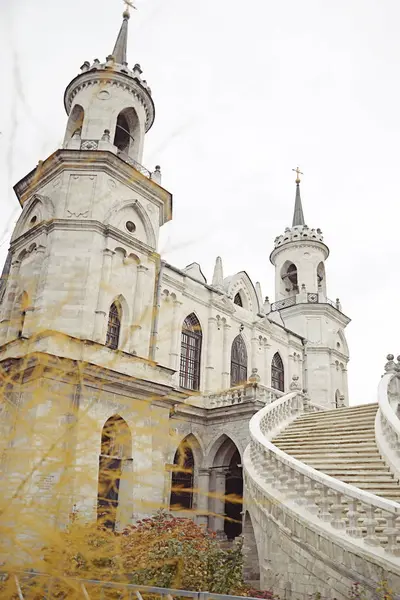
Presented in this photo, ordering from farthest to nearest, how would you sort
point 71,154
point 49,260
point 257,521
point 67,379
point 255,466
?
point 71,154
point 49,260
point 67,379
point 255,466
point 257,521

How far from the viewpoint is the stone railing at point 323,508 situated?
7.98 m

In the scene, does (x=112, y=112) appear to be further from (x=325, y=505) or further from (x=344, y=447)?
(x=325, y=505)

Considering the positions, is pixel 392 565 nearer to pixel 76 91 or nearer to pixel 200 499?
pixel 200 499

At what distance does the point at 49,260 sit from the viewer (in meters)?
18.1

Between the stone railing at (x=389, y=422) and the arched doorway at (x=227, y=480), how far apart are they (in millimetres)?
7426

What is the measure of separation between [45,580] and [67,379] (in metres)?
12.7

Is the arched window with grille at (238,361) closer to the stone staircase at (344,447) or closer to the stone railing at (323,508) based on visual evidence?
the stone staircase at (344,447)

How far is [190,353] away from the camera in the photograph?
23781 mm

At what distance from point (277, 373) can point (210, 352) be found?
6.61 meters

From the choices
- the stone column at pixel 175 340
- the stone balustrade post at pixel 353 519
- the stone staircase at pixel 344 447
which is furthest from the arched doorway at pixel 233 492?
the stone balustrade post at pixel 353 519

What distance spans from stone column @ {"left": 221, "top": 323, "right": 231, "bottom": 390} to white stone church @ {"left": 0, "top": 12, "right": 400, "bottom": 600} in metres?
0.07

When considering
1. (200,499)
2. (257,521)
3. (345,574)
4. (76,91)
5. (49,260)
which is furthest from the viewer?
(76,91)

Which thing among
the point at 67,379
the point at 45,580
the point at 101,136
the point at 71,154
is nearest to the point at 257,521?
the point at 67,379

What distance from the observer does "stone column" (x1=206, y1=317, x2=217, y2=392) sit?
23633 millimetres
